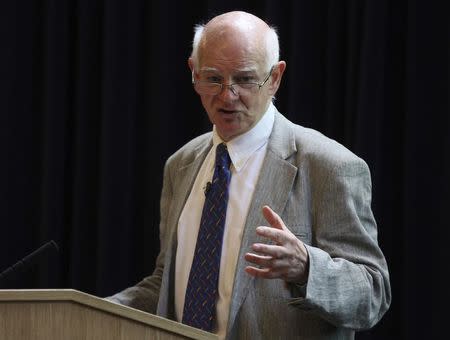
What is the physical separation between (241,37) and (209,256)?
0.57 meters

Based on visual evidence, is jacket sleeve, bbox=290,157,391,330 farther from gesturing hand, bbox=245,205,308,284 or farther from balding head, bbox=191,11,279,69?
balding head, bbox=191,11,279,69

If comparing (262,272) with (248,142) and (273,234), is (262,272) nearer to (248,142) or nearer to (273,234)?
(273,234)

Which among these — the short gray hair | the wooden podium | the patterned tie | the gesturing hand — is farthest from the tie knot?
the wooden podium

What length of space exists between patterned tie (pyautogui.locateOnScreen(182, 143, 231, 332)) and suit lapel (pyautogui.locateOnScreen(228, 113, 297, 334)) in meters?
0.08

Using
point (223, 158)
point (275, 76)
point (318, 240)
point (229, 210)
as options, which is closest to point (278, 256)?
point (318, 240)

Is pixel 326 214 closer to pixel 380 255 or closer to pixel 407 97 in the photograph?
pixel 380 255

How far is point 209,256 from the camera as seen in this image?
2.22m

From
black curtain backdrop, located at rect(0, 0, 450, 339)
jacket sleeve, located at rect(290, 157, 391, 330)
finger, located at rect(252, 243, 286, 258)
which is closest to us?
finger, located at rect(252, 243, 286, 258)

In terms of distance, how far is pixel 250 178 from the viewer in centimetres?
229

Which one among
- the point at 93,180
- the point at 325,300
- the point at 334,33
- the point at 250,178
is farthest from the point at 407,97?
the point at 93,180

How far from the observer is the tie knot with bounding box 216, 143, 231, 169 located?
232 cm

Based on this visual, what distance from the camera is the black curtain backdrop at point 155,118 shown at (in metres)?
2.83

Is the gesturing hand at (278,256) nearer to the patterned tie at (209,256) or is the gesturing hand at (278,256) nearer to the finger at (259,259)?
the finger at (259,259)

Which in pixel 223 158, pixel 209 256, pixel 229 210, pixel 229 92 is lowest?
pixel 209 256
